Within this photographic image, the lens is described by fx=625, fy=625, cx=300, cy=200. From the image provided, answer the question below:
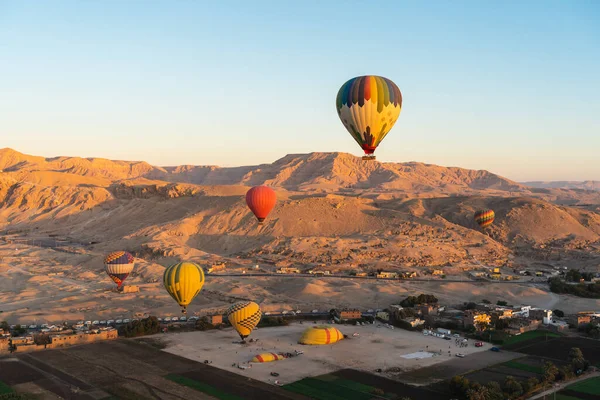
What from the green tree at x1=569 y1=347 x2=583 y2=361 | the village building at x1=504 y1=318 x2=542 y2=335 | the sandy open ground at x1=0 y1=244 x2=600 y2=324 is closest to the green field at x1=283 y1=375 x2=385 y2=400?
the green tree at x1=569 y1=347 x2=583 y2=361

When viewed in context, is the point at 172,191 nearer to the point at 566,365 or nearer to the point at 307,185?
the point at 307,185

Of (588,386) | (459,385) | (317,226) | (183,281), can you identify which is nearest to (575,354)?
(588,386)

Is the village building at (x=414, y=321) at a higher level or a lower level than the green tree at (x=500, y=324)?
lower

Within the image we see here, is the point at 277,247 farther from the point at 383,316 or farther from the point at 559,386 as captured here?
the point at 559,386

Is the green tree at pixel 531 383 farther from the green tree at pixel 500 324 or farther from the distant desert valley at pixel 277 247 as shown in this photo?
the distant desert valley at pixel 277 247

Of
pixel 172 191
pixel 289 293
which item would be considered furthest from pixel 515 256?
pixel 172 191

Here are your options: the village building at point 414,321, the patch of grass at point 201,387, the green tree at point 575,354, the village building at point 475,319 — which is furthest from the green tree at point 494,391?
the village building at point 414,321

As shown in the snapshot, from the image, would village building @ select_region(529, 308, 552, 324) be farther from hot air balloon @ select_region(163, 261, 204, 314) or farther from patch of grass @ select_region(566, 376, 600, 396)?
hot air balloon @ select_region(163, 261, 204, 314)
